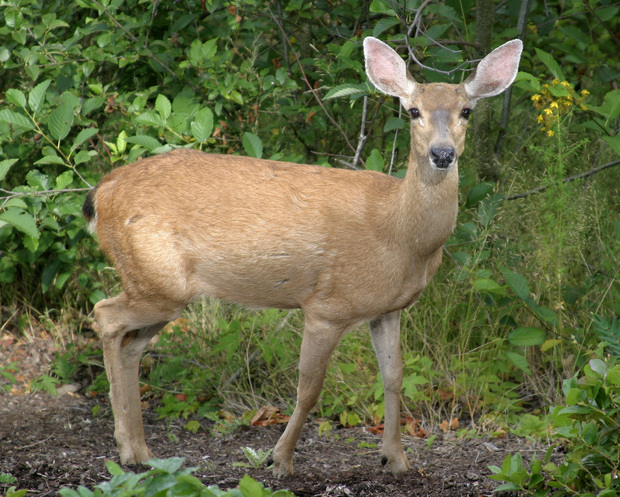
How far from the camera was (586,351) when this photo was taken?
4.96 metres

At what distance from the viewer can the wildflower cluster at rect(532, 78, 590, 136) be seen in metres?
4.83

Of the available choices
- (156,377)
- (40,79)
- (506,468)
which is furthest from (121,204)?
(506,468)

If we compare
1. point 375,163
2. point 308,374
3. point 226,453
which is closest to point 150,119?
point 375,163

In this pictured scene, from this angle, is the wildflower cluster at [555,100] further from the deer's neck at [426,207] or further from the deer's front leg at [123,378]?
the deer's front leg at [123,378]

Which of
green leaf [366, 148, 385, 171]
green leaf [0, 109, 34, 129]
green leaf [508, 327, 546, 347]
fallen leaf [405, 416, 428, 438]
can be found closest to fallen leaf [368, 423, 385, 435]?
fallen leaf [405, 416, 428, 438]

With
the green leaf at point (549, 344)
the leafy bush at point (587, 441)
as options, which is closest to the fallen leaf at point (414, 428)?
A: the green leaf at point (549, 344)

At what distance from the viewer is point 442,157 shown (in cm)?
375

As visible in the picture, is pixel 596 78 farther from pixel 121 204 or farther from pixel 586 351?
pixel 121 204

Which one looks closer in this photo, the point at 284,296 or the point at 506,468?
the point at 506,468

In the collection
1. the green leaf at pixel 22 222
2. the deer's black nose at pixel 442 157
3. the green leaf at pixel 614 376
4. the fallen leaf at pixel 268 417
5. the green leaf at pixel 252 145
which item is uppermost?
the deer's black nose at pixel 442 157

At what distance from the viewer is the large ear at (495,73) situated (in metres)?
4.19

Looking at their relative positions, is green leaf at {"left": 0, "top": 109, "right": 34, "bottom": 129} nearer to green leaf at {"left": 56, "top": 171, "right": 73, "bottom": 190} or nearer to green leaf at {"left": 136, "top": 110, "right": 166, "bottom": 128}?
green leaf at {"left": 56, "top": 171, "right": 73, "bottom": 190}

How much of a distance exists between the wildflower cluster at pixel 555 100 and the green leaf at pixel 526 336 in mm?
1157

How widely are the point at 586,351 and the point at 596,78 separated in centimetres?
344
